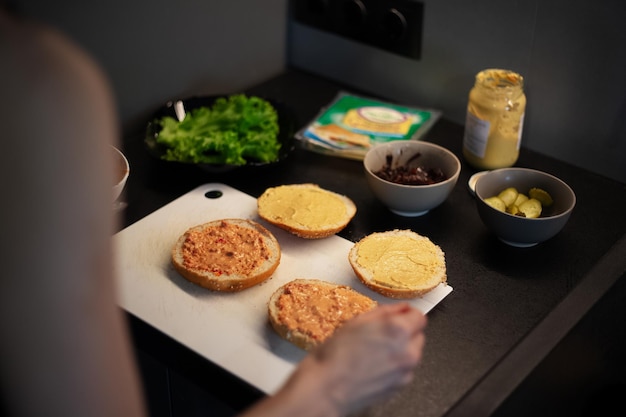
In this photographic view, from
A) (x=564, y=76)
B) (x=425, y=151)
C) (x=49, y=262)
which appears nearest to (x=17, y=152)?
(x=49, y=262)

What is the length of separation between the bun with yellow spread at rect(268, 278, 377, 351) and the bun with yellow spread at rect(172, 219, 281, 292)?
64 millimetres

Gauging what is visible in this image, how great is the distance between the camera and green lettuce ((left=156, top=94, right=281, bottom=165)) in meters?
1.51

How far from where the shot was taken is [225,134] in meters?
1.55

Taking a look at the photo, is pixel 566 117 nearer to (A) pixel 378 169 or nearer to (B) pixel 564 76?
(B) pixel 564 76

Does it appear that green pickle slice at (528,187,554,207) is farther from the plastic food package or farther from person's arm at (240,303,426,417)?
person's arm at (240,303,426,417)

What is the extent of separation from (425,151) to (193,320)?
60cm

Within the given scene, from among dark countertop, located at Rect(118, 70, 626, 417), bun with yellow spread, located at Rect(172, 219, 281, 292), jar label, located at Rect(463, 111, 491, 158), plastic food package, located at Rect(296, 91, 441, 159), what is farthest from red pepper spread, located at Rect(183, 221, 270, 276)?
jar label, located at Rect(463, 111, 491, 158)

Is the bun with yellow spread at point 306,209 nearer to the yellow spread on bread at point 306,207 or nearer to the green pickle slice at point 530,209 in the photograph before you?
the yellow spread on bread at point 306,207

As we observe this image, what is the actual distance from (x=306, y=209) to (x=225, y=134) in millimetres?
275

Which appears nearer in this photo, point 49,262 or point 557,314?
point 49,262

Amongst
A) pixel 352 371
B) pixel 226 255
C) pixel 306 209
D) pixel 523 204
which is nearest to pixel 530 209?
pixel 523 204

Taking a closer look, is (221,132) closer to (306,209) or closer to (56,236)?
(306,209)

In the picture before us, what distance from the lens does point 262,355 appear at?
1.10 metres

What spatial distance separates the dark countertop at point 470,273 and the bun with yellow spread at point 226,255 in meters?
0.13
